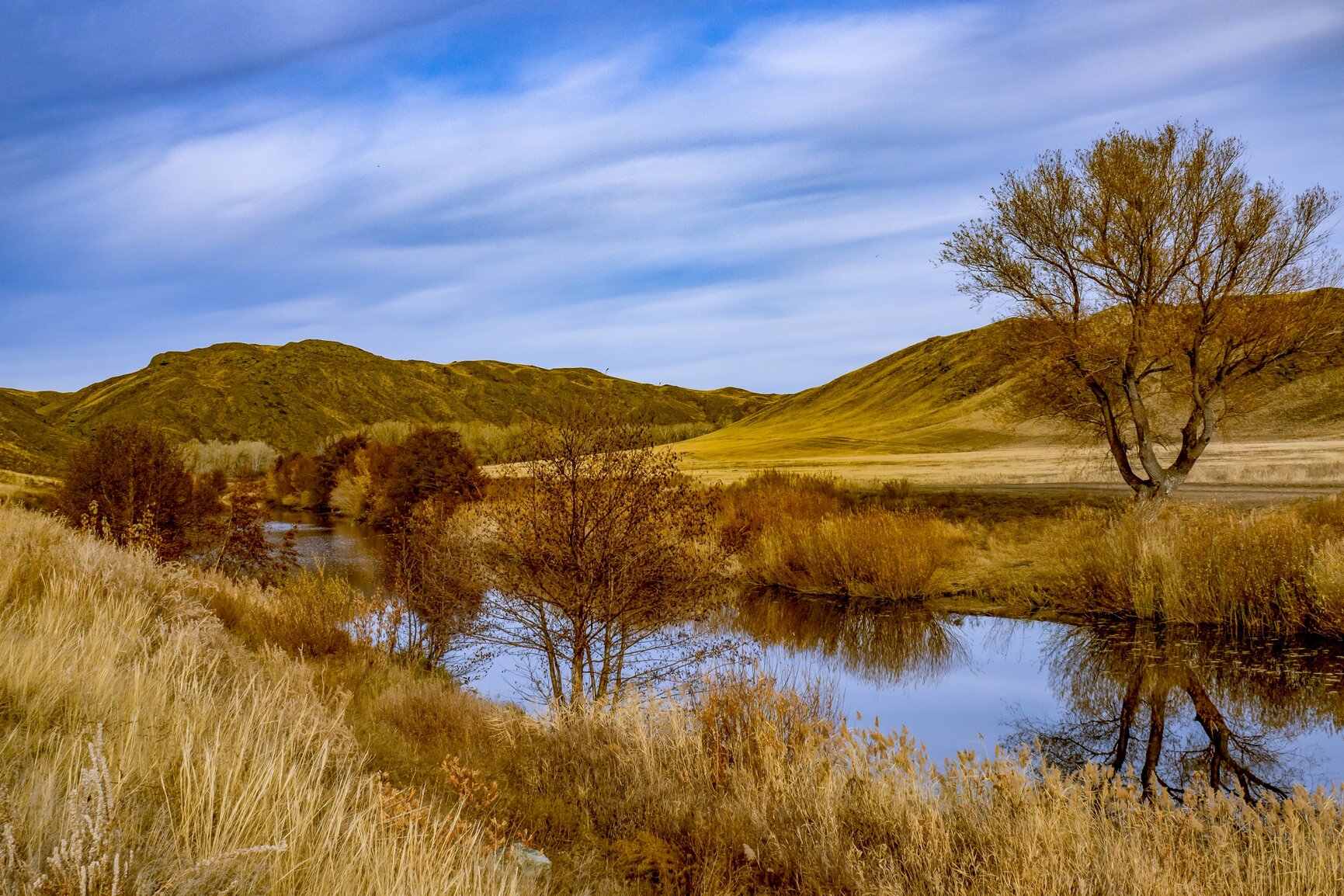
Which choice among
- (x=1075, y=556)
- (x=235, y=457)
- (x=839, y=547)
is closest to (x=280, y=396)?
(x=235, y=457)

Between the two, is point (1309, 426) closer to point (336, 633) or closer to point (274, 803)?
point (336, 633)

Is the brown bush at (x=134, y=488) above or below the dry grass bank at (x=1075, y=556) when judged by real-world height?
above

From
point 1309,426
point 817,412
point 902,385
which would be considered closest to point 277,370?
point 817,412

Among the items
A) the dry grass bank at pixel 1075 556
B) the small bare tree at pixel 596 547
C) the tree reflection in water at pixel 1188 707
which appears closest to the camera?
the tree reflection in water at pixel 1188 707

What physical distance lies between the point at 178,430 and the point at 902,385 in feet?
310

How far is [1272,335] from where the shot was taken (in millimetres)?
18797

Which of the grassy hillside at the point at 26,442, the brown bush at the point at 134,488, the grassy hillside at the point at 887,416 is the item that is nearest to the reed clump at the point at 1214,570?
the brown bush at the point at 134,488

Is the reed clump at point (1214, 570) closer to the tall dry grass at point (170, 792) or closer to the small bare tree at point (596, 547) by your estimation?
the small bare tree at point (596, 547)

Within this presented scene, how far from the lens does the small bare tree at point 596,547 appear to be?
38.6 ft

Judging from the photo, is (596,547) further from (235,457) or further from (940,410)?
(940,410)

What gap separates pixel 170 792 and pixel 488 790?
2995 millimetres

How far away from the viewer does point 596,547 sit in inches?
466

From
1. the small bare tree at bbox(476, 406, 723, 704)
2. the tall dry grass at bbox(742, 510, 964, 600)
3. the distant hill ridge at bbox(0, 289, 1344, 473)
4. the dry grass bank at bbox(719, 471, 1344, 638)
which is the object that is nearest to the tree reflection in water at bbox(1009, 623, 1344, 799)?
the dry grass bank at bbox(719, 471, 1344, 638)

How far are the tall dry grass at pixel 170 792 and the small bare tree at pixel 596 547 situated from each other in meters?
6.45
